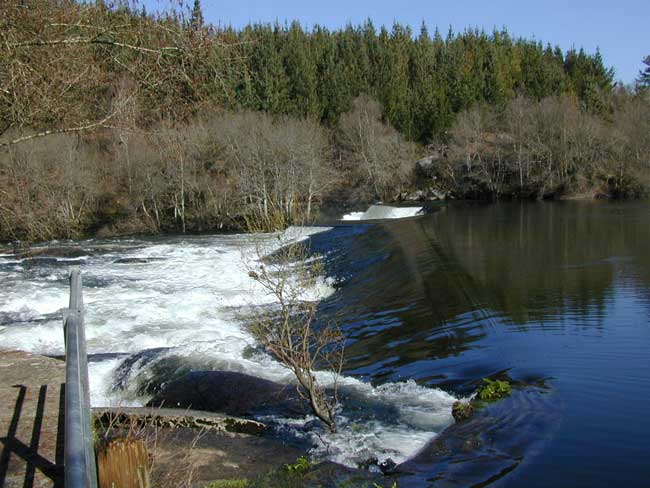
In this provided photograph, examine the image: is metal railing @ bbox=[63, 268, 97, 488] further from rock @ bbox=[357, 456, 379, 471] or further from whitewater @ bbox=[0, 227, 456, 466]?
whitewater @ bbox=[0, 227, 456, 466]

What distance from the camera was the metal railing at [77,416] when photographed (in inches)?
89.0

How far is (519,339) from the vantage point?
1246 centimetres

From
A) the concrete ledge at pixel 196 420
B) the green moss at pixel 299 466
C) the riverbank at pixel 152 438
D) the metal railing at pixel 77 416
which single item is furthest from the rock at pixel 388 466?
the metal railing at pixel 77 416

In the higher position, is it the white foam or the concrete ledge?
the white foam

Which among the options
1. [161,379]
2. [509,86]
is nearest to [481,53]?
[509,86]

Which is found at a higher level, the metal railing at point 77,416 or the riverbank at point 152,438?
the metal railing at point 77,416

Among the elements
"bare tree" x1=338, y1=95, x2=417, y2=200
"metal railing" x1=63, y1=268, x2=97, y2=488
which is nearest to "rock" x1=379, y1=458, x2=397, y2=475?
"metal railing" x1=63, y1=268, x2=97, y2=488

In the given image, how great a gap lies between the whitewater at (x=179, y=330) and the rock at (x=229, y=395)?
0.55 metres

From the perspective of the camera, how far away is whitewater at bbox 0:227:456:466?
26.5 feet

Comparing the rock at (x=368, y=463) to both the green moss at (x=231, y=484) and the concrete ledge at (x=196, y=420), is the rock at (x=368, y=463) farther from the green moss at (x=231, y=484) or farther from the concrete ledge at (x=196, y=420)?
the green moss at (x=231, y=484)

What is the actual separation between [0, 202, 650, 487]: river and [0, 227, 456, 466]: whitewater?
48 millimetres

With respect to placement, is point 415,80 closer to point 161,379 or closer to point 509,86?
point 509,86

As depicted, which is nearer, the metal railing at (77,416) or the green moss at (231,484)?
the metal railing at (77,416)

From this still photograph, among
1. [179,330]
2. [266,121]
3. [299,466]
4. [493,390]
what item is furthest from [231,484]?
[266,121]
